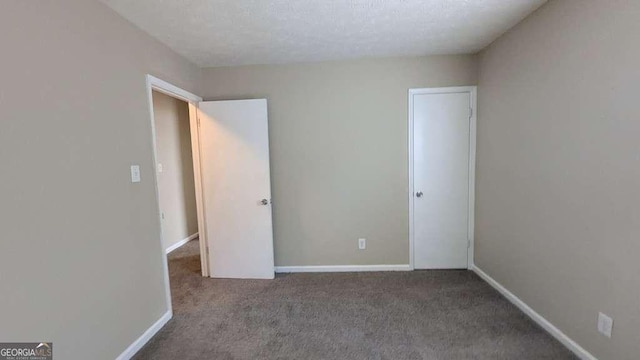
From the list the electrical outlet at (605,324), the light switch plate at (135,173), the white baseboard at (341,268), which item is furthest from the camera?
the white baseboard at (341,268)

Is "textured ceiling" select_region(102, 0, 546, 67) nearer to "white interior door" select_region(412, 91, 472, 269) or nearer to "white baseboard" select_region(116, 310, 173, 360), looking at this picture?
"white interior door" select_region(412, 91, 472, 269)

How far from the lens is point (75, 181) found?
1500mm

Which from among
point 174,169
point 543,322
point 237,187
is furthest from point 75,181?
point 543,322

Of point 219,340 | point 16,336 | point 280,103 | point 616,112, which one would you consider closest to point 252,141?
point 280,103

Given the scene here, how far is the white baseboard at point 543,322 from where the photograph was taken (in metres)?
1.71

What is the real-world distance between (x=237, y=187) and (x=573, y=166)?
9.30ft

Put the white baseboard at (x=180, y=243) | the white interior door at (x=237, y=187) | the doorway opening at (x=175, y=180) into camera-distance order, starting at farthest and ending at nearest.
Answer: the white baseboard at (x=180, y=243)
the doorway opening at (x=175, y=180)
the white interior door at (x=237, y=187)

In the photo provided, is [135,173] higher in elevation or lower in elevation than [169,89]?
lower

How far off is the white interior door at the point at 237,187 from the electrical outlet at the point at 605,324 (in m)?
2.63

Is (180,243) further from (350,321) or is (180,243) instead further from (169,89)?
(350,321)

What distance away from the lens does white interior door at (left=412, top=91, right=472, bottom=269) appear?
2.91m

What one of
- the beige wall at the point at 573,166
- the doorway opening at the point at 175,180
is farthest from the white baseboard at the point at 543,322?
the doorway opening at the point at 175,180

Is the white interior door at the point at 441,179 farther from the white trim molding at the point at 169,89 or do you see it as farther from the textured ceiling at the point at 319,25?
the white trim molding at the point at 169,89

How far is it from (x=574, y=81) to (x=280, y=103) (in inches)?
97.0
